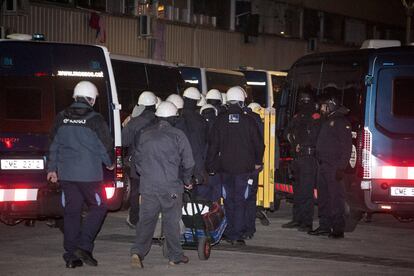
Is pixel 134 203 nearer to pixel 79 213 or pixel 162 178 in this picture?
pixel 79 213

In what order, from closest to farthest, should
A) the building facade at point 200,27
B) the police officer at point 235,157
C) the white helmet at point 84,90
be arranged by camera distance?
the white helmet at point 84,90 → the police officer at point 235,157 → the building facade at point 200,27

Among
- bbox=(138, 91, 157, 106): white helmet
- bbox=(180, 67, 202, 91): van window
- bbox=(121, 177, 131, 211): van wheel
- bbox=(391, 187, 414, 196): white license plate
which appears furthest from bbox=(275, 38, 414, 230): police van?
bbox=(180, 67, 202, 91): van window

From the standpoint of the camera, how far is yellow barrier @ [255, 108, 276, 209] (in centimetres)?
1527

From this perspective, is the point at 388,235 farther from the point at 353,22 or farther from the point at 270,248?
the point at 353,22

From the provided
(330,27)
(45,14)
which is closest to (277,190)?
(45,14)

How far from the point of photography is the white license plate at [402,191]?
1363cm

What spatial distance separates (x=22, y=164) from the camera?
1277 cm

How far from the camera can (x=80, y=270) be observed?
10469mm

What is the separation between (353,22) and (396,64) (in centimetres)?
3280

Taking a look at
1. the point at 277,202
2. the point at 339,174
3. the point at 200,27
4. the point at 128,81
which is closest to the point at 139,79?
the point at 128,81

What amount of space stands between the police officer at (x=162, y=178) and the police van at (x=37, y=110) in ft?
7.25

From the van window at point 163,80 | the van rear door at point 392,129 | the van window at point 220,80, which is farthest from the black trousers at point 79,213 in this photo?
the van window at point 220,80

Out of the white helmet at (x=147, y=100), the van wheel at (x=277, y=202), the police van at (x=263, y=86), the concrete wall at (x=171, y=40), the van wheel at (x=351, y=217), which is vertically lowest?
the van wheel at (x=277, y=202)

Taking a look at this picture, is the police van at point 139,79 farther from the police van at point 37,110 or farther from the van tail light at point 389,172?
the van tail light at point 389,172
